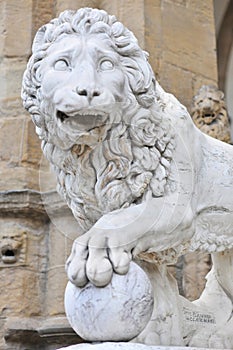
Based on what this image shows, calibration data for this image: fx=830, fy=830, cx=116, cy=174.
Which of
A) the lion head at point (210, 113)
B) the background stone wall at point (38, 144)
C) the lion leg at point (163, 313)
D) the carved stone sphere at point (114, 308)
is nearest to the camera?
the carved stone sphere at point (114, 308)

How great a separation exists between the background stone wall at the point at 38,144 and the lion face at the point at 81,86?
851 millimetres

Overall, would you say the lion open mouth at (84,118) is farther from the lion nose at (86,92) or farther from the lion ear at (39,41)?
the lion ear at (39,41)

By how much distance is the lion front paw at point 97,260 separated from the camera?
1918 mm

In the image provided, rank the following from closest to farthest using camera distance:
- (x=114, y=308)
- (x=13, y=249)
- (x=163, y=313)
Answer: (x=114, y=308) → (x=163, y=313) → (x=13, y=249)

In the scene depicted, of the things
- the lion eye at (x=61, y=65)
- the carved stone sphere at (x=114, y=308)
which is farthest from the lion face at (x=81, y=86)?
the carved stone sphere at (x=114, y=308)

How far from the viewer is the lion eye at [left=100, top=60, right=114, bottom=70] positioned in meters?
2.02

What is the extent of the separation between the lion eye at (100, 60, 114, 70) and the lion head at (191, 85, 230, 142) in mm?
1322

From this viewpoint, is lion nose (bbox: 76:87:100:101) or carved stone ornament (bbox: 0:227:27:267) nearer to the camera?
lion nose (bbox: 76:87:100:101)

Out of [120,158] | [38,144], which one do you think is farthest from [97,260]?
[38,144]

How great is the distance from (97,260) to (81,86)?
0.41m

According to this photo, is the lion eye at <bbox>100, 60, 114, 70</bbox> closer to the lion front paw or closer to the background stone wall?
the lion front paw

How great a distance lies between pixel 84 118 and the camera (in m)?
1.98

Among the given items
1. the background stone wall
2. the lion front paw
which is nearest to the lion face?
the lion front paw

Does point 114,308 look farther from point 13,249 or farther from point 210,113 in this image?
point 210,113
